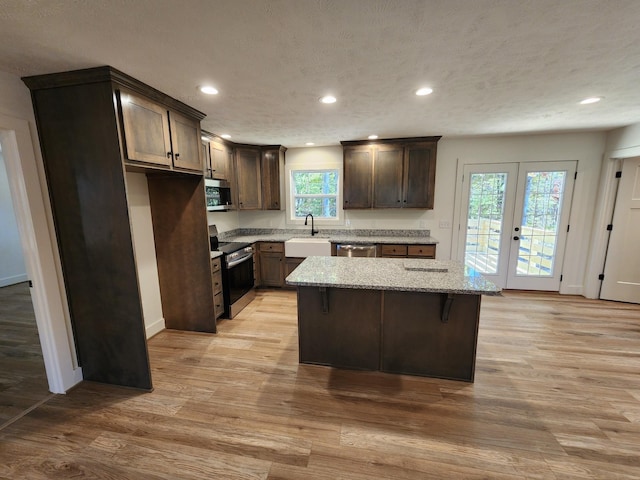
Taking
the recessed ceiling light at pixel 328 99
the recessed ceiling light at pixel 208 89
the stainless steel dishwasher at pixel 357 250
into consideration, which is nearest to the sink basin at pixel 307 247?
the stainless steel dishwasher at pixel 357 250

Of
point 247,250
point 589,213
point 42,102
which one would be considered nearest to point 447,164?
point 589,213

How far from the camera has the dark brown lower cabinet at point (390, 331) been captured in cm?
217

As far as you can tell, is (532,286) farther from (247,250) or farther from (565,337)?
(247,250)

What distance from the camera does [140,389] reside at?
216 cm

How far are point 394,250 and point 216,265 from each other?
254 centimetres

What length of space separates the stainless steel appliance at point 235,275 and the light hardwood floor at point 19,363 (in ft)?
5.59

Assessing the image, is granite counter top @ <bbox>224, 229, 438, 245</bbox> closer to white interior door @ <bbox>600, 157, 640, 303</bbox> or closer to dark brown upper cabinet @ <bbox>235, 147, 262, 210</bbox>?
dark brown upper cabinet @ <bbox>235, 147, 262, 210</bbox>

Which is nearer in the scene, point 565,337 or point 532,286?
point 565,337

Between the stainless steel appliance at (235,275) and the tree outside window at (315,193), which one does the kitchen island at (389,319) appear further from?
the tree outside window at (315,193)

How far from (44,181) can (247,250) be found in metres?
2.33

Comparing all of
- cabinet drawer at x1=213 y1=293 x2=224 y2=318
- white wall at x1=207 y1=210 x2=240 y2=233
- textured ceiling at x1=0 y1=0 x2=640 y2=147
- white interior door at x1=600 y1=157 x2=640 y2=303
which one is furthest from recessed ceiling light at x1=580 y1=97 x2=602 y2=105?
white wall at x1=207 y1=210 x2=240 y2=233

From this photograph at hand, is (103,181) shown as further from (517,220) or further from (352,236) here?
(517,220)

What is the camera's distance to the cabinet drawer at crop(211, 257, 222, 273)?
306 centimetres

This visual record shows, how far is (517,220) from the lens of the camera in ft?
13.4
